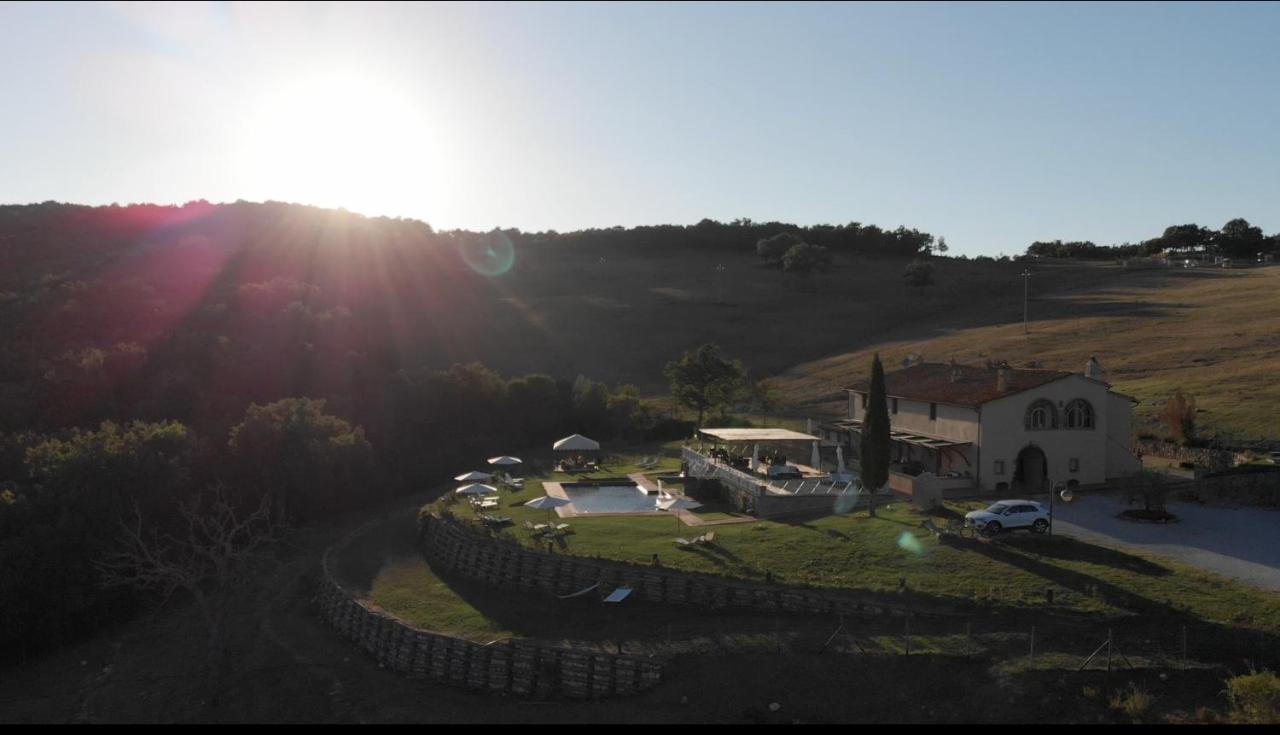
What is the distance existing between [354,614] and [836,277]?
11395cm

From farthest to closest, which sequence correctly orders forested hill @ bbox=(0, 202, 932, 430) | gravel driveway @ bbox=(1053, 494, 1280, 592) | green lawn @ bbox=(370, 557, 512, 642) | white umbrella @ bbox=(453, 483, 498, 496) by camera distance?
forested hill @ bbox=(0, 202, 932, 430) < white umbrella @ bbox=(453, 483, 498, 496) < green lawn @ bbox=(370, 557, 512, 642) < gravel driveway @ bbox=(1053, 494, 1280, 592)

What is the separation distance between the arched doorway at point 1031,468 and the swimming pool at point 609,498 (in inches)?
611

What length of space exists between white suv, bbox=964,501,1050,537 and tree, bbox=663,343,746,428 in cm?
3243

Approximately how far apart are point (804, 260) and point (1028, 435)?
3541 inches

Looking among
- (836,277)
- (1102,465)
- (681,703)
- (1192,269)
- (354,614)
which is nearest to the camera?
(681,703)

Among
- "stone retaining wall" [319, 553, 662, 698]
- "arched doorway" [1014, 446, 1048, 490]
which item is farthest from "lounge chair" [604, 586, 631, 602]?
"arched doorway" [1014, 446, 1048, 490]

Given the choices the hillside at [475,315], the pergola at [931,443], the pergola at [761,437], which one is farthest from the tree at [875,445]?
the hillside at [475,315]

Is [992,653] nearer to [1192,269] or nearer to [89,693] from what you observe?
[89,693]

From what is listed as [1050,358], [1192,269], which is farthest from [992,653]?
[1192,269]

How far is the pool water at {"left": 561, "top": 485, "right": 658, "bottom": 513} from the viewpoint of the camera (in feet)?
118

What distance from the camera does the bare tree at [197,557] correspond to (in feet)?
81.9

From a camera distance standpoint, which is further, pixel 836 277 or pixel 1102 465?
pixel 836 277

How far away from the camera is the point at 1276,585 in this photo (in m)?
22.3

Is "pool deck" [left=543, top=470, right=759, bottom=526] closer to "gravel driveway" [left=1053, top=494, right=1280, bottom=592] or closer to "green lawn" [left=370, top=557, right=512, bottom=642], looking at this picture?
"green lawn" [left=370, top=557, right=512, bottom=642]
